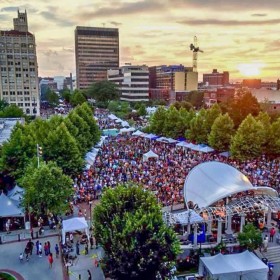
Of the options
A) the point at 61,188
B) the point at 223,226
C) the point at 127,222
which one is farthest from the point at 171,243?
the point at 61,188

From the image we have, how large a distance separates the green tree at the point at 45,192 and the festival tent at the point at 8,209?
109cm

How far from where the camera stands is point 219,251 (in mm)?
20922

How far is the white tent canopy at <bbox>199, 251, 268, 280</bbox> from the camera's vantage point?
17531 mm

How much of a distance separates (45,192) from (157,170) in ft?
54.6

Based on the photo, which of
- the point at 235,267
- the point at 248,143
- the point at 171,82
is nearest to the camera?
the point at 235,267

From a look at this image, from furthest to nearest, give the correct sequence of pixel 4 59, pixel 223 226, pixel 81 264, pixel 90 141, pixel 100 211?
pixel 4 59
pixel 90 141
pixel 223 226
pixel 81 264
pixel 100 211

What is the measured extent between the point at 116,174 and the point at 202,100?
86645mm

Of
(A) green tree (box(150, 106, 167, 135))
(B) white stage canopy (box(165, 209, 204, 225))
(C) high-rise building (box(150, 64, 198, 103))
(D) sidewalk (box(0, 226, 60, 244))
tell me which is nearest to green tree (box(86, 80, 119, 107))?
(C) high-rise building (box(150, 64, 198, 103))

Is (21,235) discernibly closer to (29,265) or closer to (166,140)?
(29,265)

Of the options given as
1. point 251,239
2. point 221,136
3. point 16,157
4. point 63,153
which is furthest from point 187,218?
point 221,136

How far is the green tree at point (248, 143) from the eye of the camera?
1639 inches

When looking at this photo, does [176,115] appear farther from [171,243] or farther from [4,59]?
[4,59]

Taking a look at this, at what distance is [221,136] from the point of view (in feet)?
153

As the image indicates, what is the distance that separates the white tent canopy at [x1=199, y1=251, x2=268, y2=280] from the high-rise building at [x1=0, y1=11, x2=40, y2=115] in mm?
107177
